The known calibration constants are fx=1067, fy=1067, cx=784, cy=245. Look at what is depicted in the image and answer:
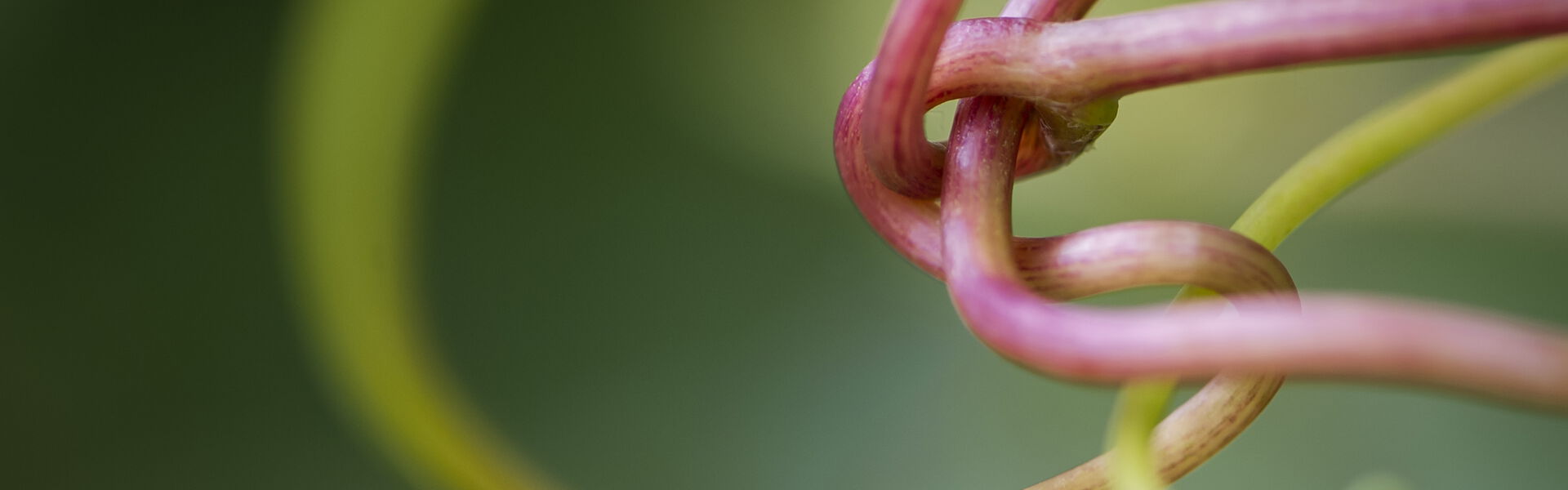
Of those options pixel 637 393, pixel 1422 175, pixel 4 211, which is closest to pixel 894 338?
pixel 637 393

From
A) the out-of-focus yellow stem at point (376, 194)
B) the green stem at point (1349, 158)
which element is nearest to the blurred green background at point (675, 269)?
the out-of-focus yellow stem at point (376, 194)

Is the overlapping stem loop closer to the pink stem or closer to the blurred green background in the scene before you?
the pink stem

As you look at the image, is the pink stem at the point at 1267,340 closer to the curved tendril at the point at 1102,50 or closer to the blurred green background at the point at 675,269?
the curved tendril at the point at 1102,50

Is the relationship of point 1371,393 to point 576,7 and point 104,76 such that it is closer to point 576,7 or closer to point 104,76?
point 576,7

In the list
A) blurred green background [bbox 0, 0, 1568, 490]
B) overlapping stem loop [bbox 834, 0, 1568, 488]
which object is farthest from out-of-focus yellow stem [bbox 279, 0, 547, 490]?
overlapping stem loop [bbox 834, 0, 1568, 488]

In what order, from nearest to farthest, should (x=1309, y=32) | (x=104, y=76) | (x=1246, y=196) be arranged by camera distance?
(x=1309, y=32) < (x=104, y=76) < (x=1246, y=196)

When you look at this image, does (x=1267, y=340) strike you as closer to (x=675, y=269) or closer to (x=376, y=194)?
(x=376, y=194)
